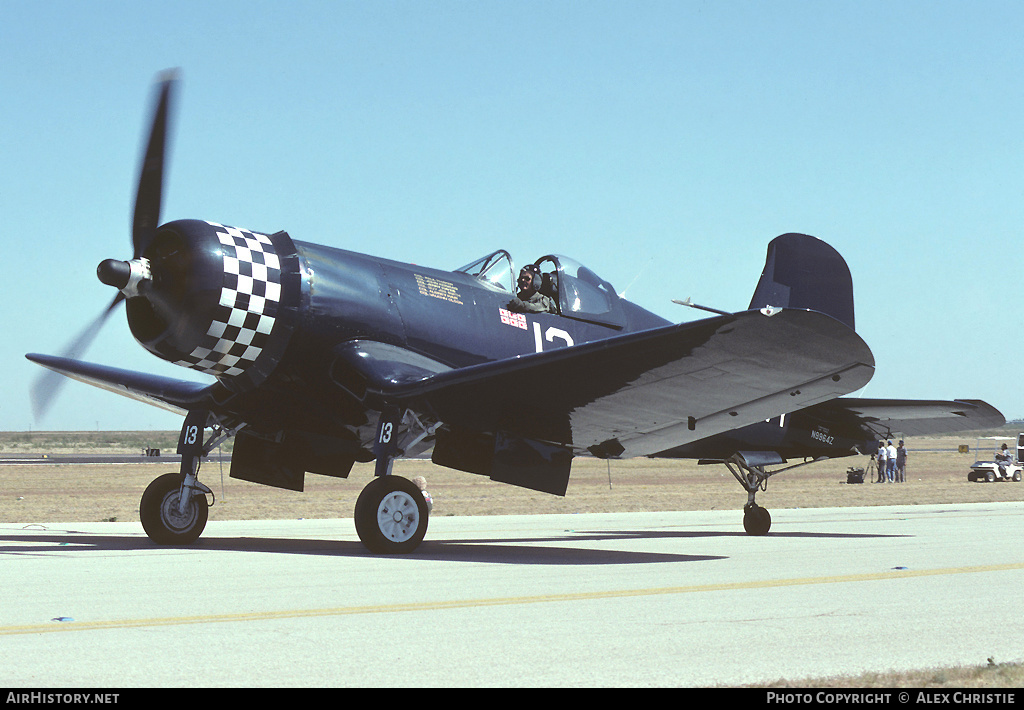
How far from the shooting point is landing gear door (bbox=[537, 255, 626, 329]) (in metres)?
13.2

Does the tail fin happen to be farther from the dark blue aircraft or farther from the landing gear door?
the landing gear door

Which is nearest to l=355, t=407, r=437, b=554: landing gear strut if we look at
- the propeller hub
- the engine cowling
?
the engine cowling

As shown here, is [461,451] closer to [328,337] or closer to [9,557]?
[328,337]

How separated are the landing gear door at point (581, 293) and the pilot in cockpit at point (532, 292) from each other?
0.08m

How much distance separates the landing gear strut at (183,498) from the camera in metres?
12.5

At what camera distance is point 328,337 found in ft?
37.1

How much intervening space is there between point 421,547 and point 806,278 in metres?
6.12

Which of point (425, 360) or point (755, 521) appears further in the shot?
point (755, 521)

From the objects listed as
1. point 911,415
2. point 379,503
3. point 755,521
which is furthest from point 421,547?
point 911,415

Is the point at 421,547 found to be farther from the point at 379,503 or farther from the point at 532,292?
the point at 532,292

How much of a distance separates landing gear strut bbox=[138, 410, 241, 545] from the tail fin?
7.25 m

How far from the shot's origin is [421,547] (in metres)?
12.7
